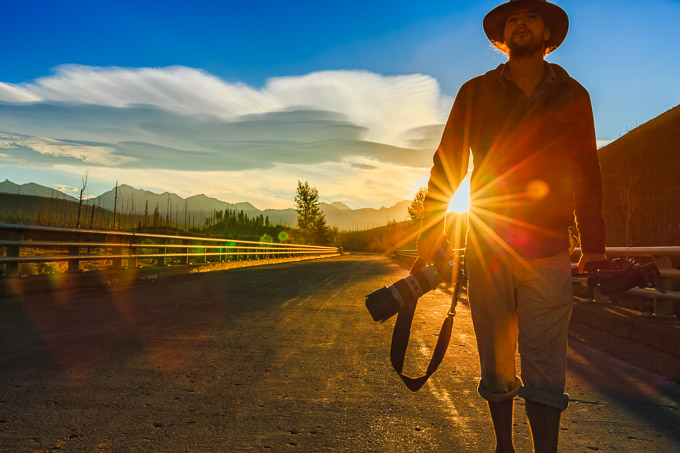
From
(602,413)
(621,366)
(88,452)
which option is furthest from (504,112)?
(621,366)

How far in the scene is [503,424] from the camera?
2.27 metres

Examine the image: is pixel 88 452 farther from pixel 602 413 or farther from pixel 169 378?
pixel 602 413

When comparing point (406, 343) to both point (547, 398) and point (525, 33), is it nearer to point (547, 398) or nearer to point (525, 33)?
point (547, 398)

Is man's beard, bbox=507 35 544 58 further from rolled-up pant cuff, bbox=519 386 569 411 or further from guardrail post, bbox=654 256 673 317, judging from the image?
guardrail post, bbox=654 256 673 317

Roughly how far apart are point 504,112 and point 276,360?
127 inches

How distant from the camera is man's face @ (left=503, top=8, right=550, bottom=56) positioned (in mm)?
2336

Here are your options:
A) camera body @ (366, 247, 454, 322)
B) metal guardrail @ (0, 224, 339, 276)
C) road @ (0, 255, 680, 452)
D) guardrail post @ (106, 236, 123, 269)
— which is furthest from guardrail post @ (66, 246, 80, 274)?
camera body @ (366, 247, 454, 322)

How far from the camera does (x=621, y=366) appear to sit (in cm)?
480

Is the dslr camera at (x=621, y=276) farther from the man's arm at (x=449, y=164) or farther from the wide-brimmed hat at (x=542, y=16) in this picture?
the wide-brimmed hat at (x=542, y=16)

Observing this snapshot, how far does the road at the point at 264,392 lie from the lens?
2.79 m

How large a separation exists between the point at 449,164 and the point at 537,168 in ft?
1.48

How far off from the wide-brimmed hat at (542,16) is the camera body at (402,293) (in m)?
1.26

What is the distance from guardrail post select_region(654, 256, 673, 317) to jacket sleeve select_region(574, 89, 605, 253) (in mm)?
4498

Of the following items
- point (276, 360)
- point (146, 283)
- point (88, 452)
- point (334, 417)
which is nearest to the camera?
point (88, 452)
